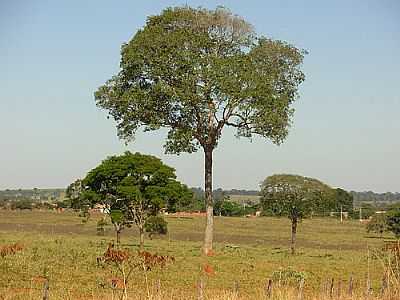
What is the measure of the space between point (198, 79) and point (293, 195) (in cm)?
1201

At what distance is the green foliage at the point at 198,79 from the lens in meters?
27.8

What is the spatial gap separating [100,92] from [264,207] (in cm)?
1256

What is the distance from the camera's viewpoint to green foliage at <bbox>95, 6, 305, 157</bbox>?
91.4ft

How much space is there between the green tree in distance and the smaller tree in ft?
16.4

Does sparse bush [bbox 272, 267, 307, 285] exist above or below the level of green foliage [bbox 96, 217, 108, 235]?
below

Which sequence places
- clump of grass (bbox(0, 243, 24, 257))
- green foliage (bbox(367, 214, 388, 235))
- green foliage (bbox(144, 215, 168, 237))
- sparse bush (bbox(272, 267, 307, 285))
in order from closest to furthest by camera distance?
sparse bush (bbox(272, 267, 307, 285)) < clump of grass (bbox(0, 243, 24, 257)) < green foliage (bbox(144, 215, 168, 237)) < green foliage (bbox(367, 214, 388, 235))

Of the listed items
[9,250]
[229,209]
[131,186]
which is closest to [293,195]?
[131,186]

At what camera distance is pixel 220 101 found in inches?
1140

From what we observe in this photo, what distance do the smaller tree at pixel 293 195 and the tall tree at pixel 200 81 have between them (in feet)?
25.6

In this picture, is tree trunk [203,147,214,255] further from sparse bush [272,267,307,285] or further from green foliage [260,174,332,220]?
sparse bush [272,267,307,285]

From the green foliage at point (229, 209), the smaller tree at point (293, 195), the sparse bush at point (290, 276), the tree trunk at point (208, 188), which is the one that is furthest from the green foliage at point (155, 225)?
the green foliage at point (229, 209)

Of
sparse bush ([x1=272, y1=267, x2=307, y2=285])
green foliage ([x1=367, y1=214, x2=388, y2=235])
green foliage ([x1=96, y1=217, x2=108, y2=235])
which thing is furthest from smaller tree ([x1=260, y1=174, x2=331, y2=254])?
sparse bush ([x1=272, y1=267, x2=307, y2=285])

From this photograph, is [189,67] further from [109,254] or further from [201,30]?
[109,254]

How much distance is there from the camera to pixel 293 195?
37719 mm
